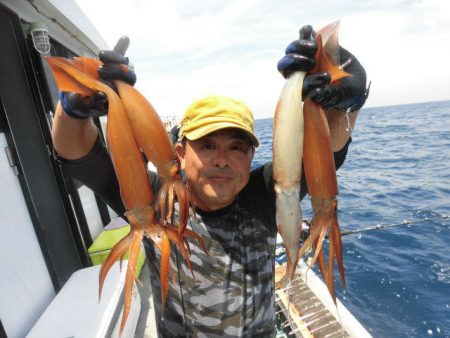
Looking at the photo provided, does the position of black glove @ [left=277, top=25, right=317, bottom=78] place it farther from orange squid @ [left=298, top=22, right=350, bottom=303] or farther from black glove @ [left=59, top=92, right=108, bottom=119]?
black glove @ [left=59, top=92, right=108, bottom=119]

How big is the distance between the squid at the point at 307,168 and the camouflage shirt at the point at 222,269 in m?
0.33

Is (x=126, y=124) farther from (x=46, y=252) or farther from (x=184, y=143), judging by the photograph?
(x=46, y=252)

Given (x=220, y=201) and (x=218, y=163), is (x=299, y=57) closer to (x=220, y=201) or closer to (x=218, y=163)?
(x=218, y=163)

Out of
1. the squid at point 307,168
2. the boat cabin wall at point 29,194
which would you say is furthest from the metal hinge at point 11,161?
the squid at point 307,168

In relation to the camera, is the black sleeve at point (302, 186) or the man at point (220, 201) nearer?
the man at point (220, 201)

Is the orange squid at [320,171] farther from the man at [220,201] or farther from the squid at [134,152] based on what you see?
the squid at [134,152]

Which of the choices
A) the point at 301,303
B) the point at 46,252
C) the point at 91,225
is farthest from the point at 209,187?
the point at 91,225

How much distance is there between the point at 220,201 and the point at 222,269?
445 millimetres

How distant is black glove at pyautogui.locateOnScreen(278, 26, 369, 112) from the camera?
1602 mm

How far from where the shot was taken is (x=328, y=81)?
5.31ft

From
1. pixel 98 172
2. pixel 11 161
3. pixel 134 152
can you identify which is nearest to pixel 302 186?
pixel 134 152

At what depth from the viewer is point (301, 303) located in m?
4.34

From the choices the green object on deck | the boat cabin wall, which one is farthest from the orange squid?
the green object on deck

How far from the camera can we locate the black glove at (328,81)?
1.60 metres
